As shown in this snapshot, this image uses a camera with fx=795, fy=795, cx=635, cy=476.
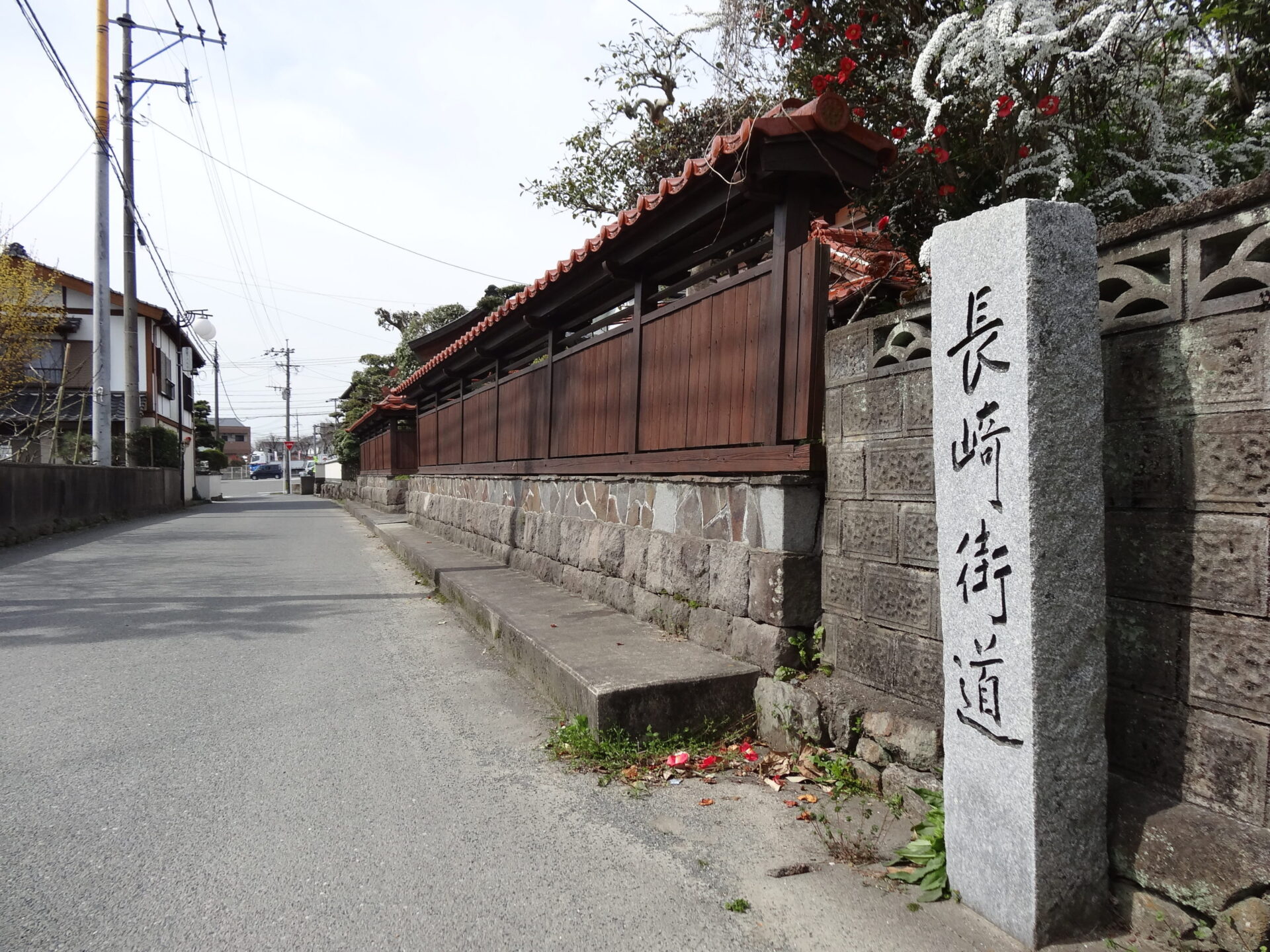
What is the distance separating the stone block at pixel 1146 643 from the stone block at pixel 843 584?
1.25 metres

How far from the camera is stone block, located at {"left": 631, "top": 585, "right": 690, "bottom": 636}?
5.24 meters

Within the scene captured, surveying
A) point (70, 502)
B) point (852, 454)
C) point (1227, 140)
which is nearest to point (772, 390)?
point (852, 454)

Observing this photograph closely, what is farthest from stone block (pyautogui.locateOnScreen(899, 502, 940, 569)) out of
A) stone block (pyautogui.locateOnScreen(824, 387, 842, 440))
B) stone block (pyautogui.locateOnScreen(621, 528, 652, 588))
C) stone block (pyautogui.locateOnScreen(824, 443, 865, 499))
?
stone block (pyautogui.locateOnScreen(621, 528, 652, 588))

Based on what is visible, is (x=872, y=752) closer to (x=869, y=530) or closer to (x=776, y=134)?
(x=869, y=530)

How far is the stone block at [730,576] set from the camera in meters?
Result: 4.54

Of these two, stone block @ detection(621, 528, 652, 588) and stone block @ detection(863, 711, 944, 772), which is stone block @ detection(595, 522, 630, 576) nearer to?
stone block @ detection(621, 528, 652, 588)

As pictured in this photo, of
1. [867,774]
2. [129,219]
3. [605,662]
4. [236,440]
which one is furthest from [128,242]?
[236,440]

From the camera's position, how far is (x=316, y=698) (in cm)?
508

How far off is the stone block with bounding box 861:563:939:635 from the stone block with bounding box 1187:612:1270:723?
102 cm

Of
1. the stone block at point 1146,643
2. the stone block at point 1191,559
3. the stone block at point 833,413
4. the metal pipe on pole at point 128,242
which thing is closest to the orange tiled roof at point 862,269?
the stone block at point 833,413

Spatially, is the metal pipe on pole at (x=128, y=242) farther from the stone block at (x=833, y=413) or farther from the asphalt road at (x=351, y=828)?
the stone block at (x=833, y=413)

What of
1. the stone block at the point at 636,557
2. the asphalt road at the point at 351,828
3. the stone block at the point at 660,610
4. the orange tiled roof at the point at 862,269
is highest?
the orange tiled roof at the point at 862,269

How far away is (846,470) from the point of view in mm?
3846

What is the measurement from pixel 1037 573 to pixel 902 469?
1228 mm
